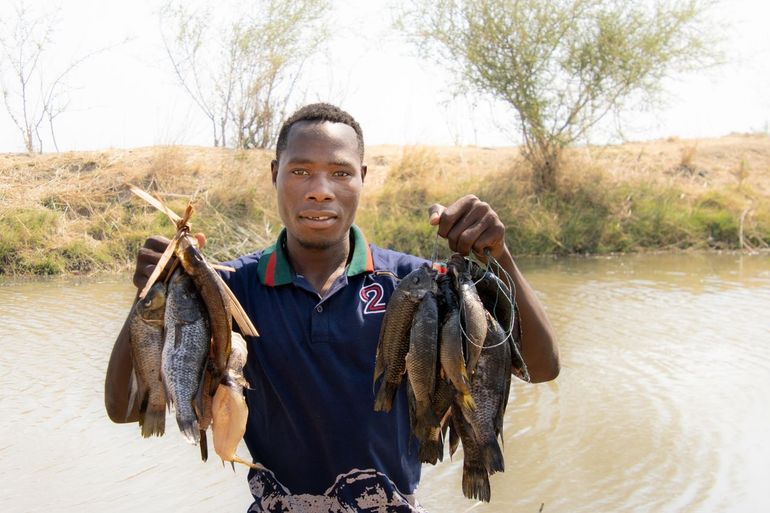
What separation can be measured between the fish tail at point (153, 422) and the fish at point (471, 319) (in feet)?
3.28

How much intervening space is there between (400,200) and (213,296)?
13518mm

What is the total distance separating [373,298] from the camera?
3.01 m

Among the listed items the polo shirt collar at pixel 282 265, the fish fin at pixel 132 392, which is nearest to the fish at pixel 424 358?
the polo shirt collar at pixel 282 265

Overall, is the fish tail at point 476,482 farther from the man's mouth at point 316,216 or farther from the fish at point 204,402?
the man's mouth at point 316,216

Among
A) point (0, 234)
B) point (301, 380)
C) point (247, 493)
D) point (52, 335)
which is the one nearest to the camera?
point (301, 380)

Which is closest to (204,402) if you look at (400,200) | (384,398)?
(384,398)

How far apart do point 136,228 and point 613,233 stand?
8925mm

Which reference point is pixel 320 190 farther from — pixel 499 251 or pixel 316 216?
pixel 499 251

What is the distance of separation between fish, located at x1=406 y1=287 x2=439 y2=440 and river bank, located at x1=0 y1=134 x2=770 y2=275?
10.3 meters

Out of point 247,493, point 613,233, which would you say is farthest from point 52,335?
point 613,233

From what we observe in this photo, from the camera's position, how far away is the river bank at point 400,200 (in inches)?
516

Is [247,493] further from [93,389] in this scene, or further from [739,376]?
[739,376]

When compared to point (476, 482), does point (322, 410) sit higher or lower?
higher

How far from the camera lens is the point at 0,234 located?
41.5ft
